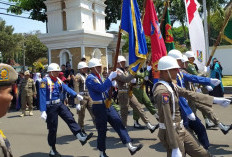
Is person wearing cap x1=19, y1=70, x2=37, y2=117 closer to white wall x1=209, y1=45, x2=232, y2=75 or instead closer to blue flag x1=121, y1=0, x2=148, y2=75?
blue flag x1=121, y1=0, x2=148, y2=75

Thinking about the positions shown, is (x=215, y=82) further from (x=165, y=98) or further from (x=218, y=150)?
(x=218, y=150)

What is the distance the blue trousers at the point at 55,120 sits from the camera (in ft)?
18.8

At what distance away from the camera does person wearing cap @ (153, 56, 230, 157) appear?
128 inches

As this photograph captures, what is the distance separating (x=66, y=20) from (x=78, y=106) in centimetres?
1287

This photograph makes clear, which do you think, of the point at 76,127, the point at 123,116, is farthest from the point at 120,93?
the point at 76,127

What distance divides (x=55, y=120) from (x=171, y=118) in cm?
326

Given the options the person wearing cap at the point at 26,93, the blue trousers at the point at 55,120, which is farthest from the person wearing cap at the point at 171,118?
the person wearing cap at the point at 26,93

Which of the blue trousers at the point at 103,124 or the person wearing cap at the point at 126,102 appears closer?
the blue trousers at the point at 103,124

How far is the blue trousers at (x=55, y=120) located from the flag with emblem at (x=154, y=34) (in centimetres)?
219

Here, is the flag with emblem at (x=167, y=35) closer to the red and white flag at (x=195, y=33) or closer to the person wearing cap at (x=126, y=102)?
the red and white flag at (x=195, y=33)

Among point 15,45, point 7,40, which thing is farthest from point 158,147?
point 15,45

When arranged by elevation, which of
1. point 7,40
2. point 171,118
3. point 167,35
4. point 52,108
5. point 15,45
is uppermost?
point 7,40

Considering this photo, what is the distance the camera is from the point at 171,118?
3.28 meters

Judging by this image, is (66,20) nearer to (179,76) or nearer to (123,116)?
(123,116)
